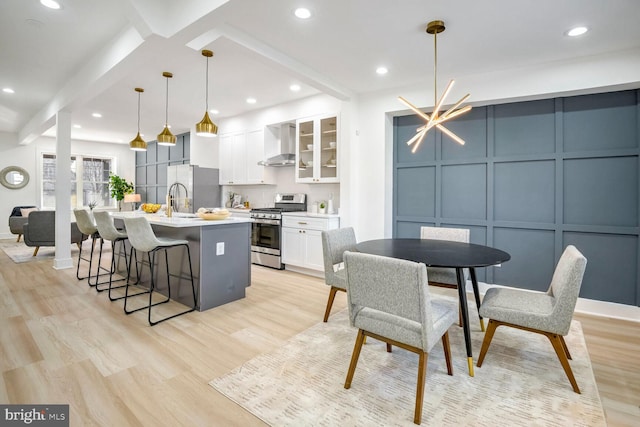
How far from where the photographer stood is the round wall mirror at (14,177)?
813 centimetres

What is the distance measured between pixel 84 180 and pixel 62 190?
5.29m

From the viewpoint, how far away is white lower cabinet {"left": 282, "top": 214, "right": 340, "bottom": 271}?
4473mm

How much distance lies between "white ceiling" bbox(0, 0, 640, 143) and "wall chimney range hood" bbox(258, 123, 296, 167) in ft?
3.12

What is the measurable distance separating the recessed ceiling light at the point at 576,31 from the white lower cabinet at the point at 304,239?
308 centimetres

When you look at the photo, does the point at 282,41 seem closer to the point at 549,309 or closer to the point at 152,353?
the point at 152,353

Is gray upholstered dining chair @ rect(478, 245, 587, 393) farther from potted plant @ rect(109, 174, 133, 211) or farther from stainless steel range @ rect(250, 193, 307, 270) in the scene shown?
potted plant @ rect(109, 174, 133, 211)

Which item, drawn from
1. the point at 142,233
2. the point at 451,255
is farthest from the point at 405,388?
the point at 142,233

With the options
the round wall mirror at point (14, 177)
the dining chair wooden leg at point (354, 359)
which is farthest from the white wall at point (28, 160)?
the dining chair wooden leg at point (354, 359)

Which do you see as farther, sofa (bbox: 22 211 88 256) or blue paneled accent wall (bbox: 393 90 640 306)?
sofa (bbox: 22 211 88 256)

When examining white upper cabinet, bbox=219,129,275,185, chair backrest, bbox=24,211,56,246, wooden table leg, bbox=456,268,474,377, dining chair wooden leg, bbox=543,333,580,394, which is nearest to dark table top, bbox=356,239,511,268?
wooden table leg, bbox=456,268,474,377

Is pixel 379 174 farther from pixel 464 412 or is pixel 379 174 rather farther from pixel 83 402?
pixel 83 402

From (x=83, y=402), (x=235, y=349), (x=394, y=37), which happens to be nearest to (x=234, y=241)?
(x=235, y=349)

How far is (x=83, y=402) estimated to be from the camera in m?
1.79

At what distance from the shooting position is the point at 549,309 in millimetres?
2039
